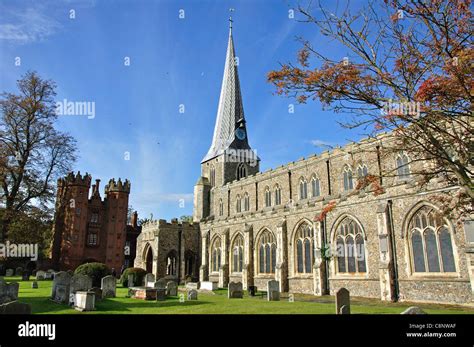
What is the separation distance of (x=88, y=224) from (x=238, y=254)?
18843 millimetres

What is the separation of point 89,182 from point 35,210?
15641 mm

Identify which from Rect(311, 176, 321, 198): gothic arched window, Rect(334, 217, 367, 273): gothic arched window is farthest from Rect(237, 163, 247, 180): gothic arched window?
Rect(334, 217, 367, 273): gothic arched window

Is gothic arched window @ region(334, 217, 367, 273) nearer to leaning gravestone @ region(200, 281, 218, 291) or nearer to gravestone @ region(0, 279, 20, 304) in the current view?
leaning gravestone @ region(200, 281, 218, 291)

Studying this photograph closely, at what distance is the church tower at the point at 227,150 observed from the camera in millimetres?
39781

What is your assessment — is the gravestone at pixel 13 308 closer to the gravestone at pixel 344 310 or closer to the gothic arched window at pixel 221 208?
the gravestone at pixel 344 310

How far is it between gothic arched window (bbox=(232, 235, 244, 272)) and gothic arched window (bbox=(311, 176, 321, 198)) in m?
6.83

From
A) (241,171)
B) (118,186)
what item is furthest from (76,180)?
(241,171)

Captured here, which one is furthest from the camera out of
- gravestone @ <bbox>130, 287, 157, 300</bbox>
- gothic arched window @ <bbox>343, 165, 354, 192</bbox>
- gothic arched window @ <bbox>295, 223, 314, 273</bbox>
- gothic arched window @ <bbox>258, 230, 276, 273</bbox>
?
gothic arched window @ <bbox>258, 230, 276, 273</bbox>

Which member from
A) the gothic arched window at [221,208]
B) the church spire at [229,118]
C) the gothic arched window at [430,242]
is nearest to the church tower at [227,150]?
the church spire at [229,118]

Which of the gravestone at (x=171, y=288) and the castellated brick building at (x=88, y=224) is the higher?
the castellated brick building at (x=88, y=224)

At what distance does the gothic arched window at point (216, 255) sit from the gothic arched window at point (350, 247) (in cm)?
1361

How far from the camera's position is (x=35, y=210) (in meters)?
22.5

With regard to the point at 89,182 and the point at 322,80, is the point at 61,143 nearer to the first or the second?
the point at 89,182

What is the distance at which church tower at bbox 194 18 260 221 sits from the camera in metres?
39.8
